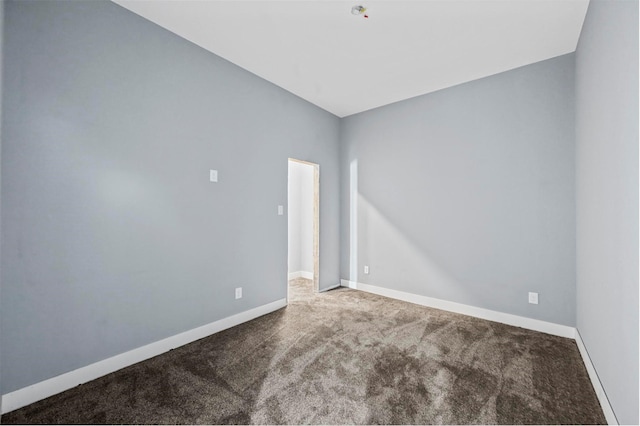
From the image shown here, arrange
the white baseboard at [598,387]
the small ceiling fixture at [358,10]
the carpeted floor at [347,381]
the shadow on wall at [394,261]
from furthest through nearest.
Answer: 1. the shadow on wall at [394,261]
2. the small ceiling fixture at [358,10]
3. the carpeted floor at [347,381]
4. the white baseboard at [598,387]

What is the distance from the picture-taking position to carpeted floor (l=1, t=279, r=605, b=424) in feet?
5.74

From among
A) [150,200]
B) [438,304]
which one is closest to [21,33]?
[150,200]

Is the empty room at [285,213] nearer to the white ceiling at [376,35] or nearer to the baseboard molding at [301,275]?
the white ceiling at [376,35]

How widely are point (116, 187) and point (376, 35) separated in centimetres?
261

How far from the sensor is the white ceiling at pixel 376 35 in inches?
90.1

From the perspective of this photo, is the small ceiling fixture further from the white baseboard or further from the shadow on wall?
the white baseboard

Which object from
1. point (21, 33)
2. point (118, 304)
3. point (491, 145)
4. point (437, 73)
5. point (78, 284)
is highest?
point (437, 73)

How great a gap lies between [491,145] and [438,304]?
2083 millimetres

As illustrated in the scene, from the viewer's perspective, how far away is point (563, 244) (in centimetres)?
290

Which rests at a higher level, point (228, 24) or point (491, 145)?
point (228, 24)

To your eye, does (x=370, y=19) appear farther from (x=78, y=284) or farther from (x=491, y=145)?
(x=78, y=284)

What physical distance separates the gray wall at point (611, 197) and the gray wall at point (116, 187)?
302 cm

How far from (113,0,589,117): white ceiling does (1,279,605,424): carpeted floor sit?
2.88 metres

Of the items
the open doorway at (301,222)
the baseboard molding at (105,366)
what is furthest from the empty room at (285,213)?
the open doorway at (301,222)
